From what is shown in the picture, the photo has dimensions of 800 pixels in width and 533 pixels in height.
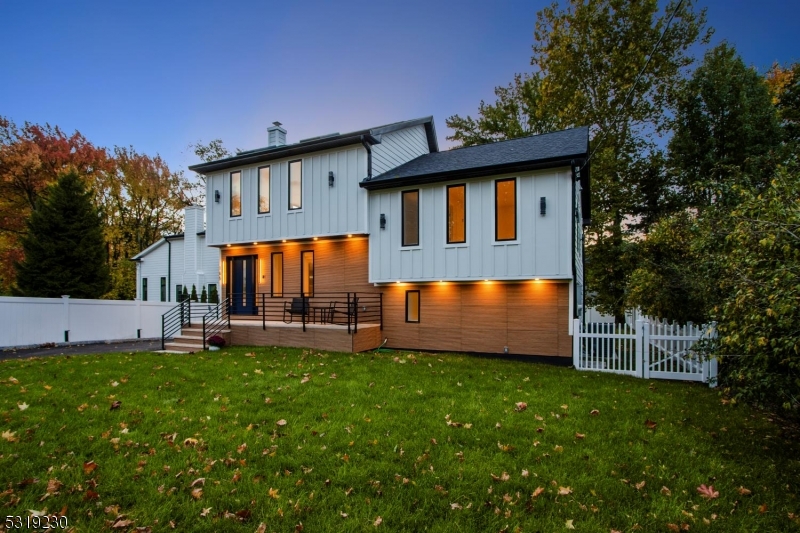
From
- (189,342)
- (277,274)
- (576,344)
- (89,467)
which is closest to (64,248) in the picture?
(189,342)

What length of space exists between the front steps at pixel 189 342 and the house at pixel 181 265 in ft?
18.9

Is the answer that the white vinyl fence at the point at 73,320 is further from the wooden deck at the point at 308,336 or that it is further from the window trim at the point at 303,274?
the window trim at the point at 303,274

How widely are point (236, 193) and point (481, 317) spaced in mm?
9947

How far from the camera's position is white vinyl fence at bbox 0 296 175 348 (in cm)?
1214

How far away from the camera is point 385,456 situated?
422 centimetres

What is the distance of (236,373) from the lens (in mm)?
8016

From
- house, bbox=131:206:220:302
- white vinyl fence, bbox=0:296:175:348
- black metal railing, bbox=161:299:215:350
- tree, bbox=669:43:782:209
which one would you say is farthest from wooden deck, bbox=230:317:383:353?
tree, bbox=669:43:782:209

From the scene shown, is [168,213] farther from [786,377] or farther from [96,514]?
[786,377]

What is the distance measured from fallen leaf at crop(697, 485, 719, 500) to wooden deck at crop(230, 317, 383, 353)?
835 centimetres

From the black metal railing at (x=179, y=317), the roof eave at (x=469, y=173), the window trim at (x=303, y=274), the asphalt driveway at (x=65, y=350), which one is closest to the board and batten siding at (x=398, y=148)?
the roof eave at (x=469, y=173)

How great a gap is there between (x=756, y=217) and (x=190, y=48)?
18891 millimetres

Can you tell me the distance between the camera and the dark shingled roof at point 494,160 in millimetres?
10500

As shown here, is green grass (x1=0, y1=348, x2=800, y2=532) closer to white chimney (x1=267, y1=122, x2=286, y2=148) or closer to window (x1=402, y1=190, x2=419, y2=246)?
window (x1=402, y1=190, x2=419, y2=246)

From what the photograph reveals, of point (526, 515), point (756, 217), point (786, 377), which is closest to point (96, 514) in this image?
point (526, 515)
